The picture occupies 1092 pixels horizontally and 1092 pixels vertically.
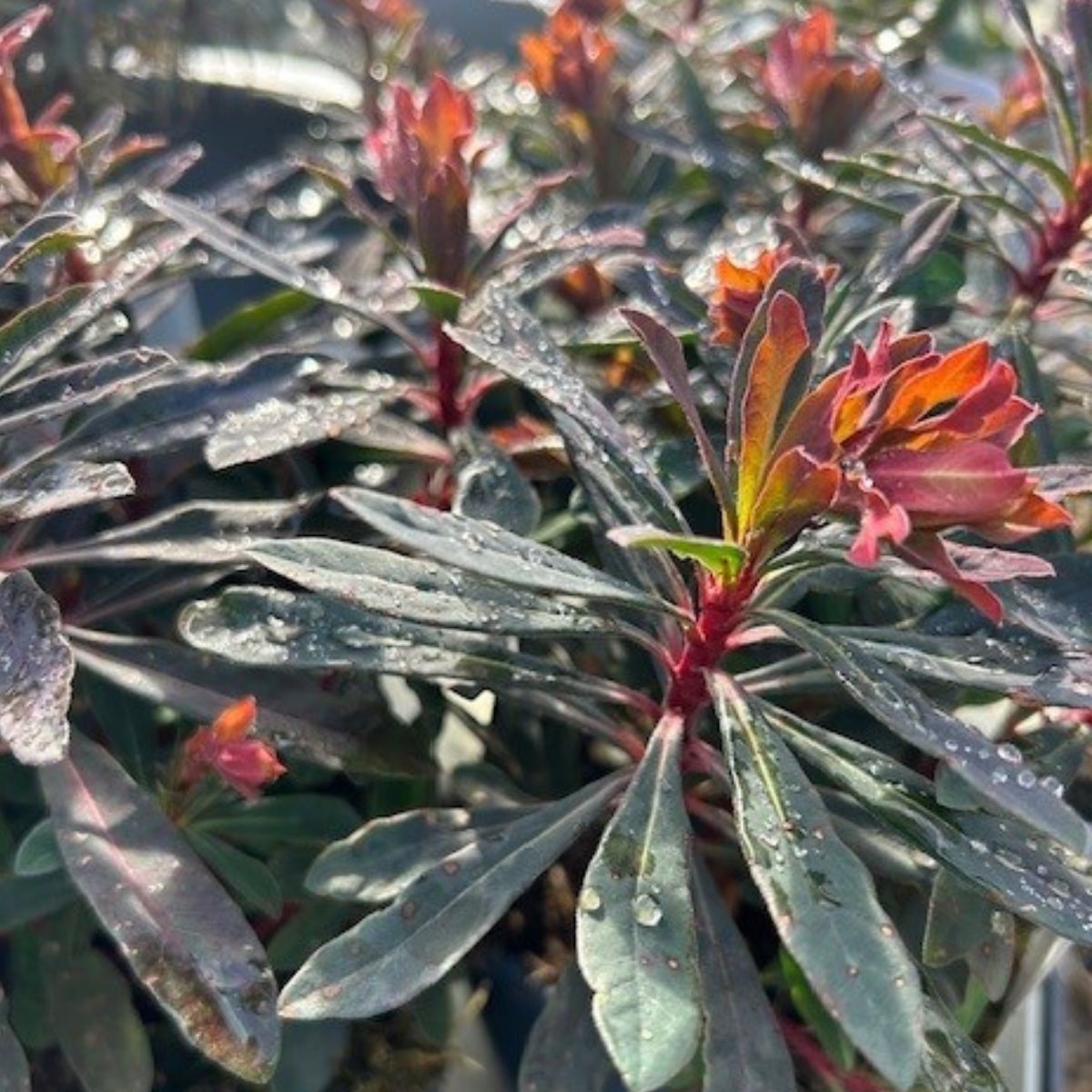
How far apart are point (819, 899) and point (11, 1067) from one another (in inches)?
18.6

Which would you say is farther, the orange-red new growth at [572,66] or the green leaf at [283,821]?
the orange-red new growth at [572,66]

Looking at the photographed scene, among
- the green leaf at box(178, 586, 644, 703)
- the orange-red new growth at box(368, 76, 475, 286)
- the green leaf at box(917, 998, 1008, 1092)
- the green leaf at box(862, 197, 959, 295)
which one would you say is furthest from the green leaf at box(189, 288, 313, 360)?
the green leaf at box(917, 998, 1008, 1092)

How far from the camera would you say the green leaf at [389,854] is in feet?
2.67

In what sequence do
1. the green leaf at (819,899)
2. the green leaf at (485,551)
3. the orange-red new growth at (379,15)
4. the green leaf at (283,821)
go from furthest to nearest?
the orange-red new growth at (379,15)
the green leaf at (283,821)
the green leaf at (485,551)
the green leaf at (819,899)

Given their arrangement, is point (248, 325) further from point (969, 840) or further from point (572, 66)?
point (969, 840)

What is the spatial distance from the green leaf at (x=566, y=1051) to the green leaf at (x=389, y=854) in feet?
0.42

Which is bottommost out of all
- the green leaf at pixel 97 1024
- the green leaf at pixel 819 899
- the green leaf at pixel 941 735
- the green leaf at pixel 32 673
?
the green leaf at pixel 97 1024

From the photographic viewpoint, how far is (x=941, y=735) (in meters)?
0.70

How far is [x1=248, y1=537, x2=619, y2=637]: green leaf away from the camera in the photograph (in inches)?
29.3

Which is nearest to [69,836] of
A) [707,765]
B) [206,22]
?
[707,765]

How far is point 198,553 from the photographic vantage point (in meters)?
0.87

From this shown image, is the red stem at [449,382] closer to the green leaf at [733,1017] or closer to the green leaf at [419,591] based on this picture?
the green leaf at [419,591]

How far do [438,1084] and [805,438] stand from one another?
0.68 meters

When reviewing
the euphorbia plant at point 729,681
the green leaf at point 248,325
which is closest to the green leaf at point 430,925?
the euphorbia plant at point 729,681
